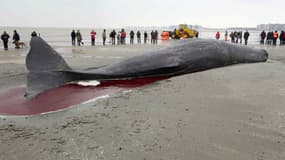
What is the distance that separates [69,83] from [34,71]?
1.07 metres

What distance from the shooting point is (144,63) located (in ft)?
29.0

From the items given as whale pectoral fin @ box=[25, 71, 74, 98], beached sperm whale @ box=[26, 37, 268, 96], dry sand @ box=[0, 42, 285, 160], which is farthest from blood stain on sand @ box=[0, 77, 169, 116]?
dry sand @ box=[0, 42, 285, 160]

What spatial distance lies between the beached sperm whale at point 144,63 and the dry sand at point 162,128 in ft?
5.98

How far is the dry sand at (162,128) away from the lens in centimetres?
353

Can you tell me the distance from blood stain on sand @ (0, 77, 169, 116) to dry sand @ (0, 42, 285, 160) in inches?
18.5

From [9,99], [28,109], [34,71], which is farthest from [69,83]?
[28,109]

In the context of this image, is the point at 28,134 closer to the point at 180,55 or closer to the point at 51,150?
the point at 51,150

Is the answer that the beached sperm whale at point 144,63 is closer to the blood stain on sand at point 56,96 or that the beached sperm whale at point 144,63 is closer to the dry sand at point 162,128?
the blood stain on sand at point 56,96

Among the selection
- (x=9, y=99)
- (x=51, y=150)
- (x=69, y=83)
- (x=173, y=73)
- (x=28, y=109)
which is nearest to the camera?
(x=51, y=150)

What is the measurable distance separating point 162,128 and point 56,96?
3.39m

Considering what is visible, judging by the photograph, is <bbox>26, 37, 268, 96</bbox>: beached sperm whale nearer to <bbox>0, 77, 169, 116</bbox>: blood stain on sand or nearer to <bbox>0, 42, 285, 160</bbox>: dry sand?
<bbox>0, 77, 169, 116</bbox>: blood stain on sand

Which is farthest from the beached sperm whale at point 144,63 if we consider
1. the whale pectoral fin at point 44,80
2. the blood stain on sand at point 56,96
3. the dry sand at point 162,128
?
the dry sand at point 162,128

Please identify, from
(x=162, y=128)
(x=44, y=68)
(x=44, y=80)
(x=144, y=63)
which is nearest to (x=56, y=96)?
(x=44, y=80)

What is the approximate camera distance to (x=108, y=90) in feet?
23.8
